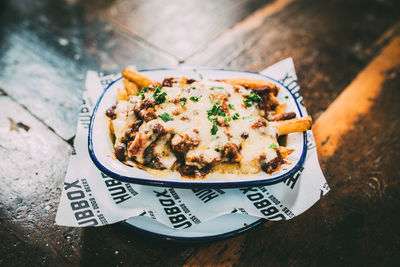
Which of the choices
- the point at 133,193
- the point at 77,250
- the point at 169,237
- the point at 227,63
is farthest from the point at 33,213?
the point at 227,63

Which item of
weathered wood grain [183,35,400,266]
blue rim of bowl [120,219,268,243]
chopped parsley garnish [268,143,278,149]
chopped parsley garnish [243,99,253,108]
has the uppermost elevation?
chopped parsley garnish [243,99,253,108]

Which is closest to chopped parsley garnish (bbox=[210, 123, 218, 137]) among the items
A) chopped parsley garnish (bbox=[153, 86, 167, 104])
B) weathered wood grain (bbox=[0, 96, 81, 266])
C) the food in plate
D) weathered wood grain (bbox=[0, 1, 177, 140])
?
the food in plate

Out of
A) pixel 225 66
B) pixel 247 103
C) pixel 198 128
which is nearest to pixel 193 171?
pixel 198 128

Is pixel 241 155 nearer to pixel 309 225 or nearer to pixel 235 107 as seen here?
pixel 235 107

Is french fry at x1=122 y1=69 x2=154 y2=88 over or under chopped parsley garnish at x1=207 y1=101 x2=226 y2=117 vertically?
over

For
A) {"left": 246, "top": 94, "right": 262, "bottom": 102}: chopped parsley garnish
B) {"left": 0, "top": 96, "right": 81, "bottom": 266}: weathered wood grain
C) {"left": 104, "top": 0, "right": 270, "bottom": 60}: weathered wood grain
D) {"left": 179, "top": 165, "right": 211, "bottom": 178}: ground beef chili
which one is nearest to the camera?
{"left": 179, "top": 165, "right": 211, "bottom": 178}: ground beef chili

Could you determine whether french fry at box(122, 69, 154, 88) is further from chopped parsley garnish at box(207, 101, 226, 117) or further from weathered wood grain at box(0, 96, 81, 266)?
weathered wood grain at box(0, 96, 81, 266)

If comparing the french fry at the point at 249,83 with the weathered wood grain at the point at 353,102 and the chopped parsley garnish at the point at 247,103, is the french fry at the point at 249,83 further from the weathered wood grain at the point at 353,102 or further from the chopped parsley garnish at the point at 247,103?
the weathered wood grain at the point at 353,102
